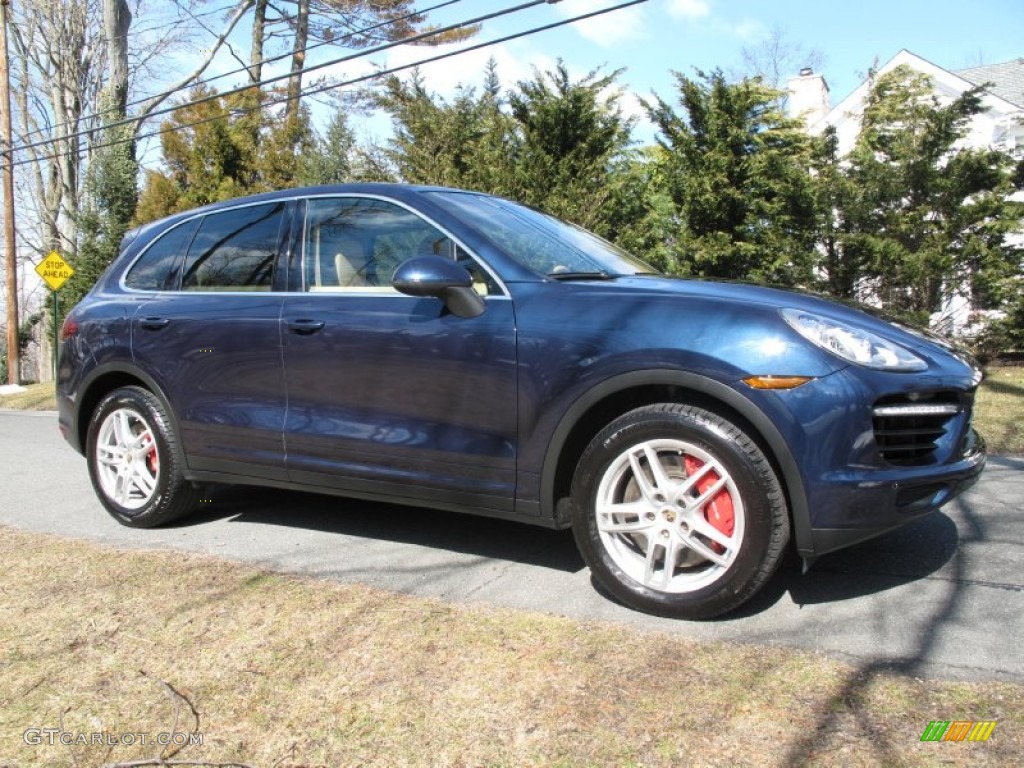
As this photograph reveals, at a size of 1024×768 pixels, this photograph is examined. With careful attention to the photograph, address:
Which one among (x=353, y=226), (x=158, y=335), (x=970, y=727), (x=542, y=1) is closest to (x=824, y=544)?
(x=970, y=727)

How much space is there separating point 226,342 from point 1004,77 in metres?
32.9

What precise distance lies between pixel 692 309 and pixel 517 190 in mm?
8239

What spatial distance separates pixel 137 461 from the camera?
4.72m

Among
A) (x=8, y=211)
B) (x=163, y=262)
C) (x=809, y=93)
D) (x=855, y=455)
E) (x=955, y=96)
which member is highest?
(x=809, y=93)

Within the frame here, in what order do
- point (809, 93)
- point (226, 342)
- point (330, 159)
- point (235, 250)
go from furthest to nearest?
1. point (809, 93)
2. point (330, 159)
3. point (235, 250)
4. point (226, 342)

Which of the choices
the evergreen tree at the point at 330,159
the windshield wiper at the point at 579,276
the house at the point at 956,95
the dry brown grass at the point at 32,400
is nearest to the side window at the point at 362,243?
the windshield wiper at the point at 579,276

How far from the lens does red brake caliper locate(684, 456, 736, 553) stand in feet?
9.98

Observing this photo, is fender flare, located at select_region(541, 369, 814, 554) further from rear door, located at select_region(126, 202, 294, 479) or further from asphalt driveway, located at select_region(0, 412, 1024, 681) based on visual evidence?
rear door, located at select_region(126, 202, 294, 479)

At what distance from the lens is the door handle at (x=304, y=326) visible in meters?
3.86

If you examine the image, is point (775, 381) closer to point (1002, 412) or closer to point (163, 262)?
point (163, 262)

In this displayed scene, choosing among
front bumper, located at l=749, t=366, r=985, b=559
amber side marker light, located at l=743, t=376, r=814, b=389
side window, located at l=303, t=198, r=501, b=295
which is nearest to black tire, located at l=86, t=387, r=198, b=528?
side window, located at l=303, t=198, r=501, b=295

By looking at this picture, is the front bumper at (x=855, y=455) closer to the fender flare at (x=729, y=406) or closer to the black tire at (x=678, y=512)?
the fender flare at (x=729, y=406)

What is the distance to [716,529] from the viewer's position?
3.05m

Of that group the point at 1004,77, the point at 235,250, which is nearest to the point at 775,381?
the point at 235,250
